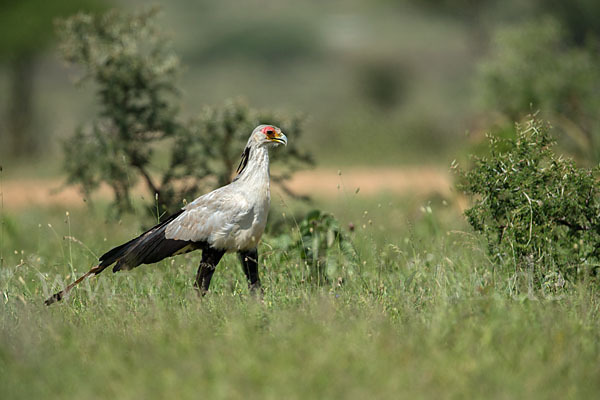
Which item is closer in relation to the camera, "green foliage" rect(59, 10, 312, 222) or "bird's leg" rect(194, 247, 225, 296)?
"bird's leg" rect(194, 247, 225, 296)

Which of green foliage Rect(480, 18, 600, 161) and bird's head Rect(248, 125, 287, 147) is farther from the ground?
green foliage Rect(480, 18, 600, 161)

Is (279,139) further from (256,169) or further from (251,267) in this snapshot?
Result: (251,267)

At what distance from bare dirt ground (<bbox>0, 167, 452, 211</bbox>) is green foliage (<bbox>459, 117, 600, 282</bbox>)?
501cm

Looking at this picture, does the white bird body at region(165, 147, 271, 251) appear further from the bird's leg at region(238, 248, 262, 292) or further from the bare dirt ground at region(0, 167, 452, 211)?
the bare dirt ground at region(0, 167, 452, 211)

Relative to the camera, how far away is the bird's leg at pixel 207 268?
5.75m

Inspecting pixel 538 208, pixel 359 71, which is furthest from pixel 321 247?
pixel 359 71

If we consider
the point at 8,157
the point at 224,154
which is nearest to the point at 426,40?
the point at 8,157

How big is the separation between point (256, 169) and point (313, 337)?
1863mm

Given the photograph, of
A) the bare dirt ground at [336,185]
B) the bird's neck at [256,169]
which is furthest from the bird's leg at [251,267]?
the bare dirt ground at [336,185]

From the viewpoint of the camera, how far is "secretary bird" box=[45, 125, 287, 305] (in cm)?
561

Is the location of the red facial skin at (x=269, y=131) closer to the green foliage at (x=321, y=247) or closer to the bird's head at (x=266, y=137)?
the bird's head at (x=266, y=137)

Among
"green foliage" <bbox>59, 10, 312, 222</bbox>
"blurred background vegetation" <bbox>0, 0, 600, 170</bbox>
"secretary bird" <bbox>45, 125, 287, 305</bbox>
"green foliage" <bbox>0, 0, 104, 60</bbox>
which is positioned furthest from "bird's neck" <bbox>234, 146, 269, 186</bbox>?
"green foliage" <bbox>0, 0, 104, 60</bbox>

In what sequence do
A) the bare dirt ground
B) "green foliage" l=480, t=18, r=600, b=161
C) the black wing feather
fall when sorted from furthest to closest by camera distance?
"green foliage" l=480, t=18, r=600, b=161 < the bare dirt ground < the black wing feather

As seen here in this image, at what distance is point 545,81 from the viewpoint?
13148 millimetres
